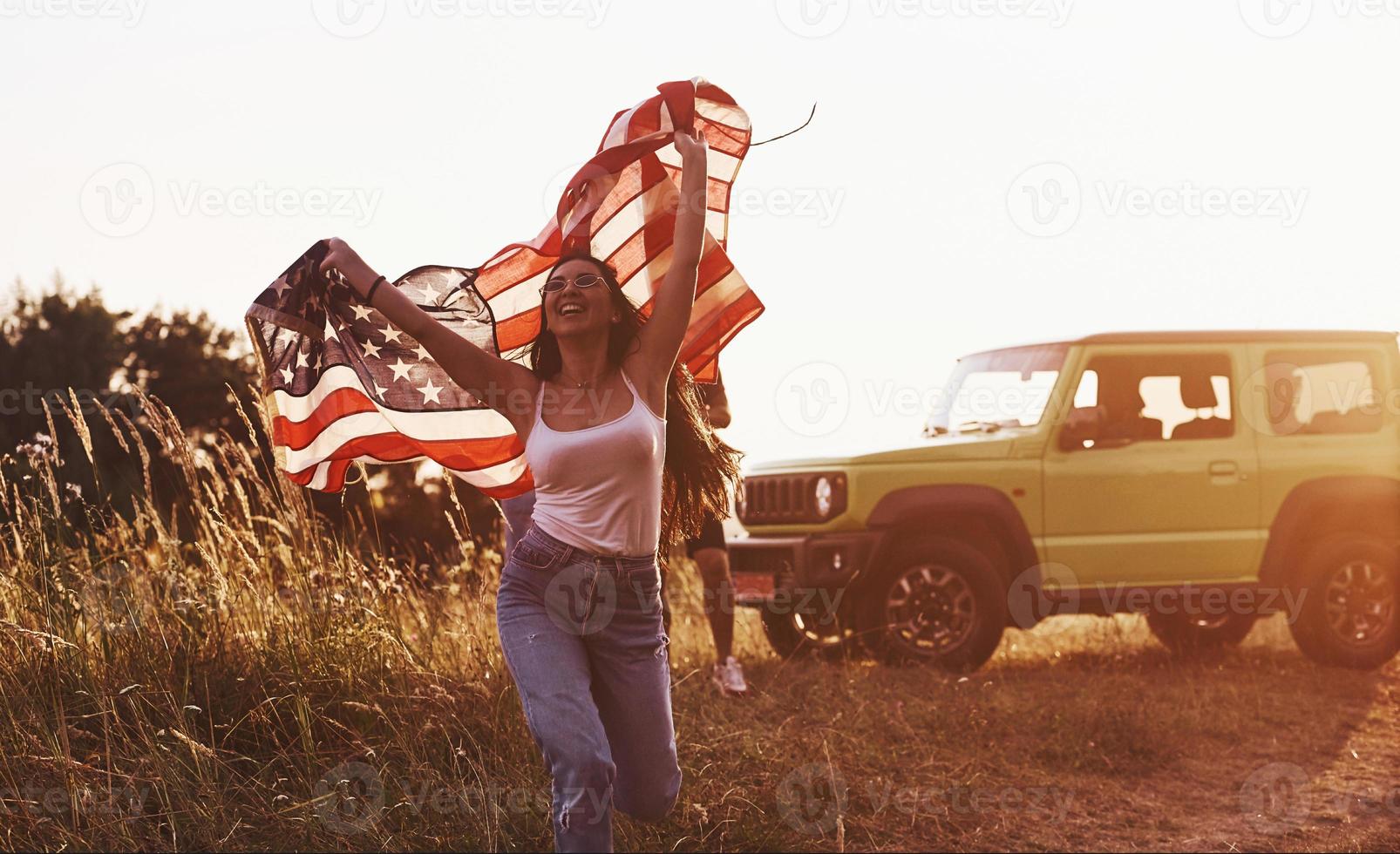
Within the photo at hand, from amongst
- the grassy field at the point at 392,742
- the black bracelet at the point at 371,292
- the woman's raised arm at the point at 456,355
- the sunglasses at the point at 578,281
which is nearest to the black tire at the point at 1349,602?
the grassy field at the point at 392,742

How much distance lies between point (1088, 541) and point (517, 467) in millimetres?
5110

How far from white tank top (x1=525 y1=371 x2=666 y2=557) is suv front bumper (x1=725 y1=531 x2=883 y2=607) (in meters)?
5.13

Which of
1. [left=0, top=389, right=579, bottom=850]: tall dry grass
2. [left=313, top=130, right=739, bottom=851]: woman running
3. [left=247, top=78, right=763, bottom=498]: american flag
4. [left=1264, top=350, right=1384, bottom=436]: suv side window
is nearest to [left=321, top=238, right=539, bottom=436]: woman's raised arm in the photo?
[left=313, top=130, right=739, bottom=851]: woman running

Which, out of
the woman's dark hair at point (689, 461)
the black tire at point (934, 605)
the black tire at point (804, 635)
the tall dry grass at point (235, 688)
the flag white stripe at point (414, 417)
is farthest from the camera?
the black tire at point (804, 635)

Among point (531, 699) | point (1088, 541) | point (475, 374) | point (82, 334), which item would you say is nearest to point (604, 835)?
point (531, 699)

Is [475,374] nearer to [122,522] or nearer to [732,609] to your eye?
[122,522]

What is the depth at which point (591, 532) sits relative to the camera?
377 cm

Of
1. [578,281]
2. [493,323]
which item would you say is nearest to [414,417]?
[493,323]

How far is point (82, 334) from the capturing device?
2369 cm

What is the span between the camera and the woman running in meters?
3.61

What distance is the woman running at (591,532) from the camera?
3609 millimetres

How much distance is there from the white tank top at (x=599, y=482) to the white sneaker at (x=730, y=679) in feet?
11.7

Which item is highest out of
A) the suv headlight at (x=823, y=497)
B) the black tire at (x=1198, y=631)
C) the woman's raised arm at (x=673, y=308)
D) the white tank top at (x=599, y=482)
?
the woman's raised arm at (x=673, y=308)

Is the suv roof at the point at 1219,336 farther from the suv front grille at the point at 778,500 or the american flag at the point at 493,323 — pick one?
the american flag at the point at 493,323
